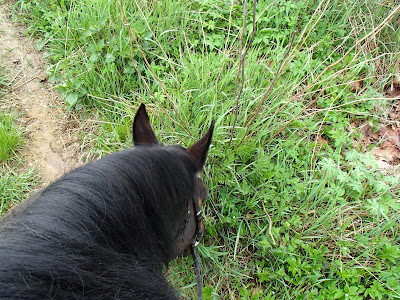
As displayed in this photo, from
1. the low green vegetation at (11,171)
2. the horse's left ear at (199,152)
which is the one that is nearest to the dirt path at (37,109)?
the low green vegetation at (11,171)

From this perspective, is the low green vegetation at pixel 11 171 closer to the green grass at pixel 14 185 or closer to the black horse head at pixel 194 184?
the green grass at pixel 14 185

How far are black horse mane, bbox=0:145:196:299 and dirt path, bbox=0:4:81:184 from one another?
1.76 m

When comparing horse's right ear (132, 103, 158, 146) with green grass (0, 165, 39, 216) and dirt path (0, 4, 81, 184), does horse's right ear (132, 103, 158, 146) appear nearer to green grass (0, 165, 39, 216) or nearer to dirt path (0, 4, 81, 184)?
dirt path (0, 4, 81, 184)

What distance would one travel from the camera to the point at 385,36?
131 inches

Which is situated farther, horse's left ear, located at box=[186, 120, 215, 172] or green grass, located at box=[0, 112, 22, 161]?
green grass, located at box=[0, 112, 22, 161]

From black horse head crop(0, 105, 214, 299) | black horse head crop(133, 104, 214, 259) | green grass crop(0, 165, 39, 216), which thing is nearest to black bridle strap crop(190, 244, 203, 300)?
black horse head crop(133, 104, 214, 259)

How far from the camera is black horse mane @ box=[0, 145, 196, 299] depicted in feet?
3.39

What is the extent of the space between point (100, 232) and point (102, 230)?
0.02 m

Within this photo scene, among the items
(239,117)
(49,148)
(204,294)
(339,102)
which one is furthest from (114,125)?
(339,102)

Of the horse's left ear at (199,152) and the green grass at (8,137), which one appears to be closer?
the horse's left ear at (199,152)

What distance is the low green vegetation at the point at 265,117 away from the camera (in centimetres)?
235

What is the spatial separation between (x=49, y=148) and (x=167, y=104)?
1.27m

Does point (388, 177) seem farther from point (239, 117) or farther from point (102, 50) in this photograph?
point (102, 50)

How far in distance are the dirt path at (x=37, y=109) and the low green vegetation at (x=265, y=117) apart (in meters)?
0.18
